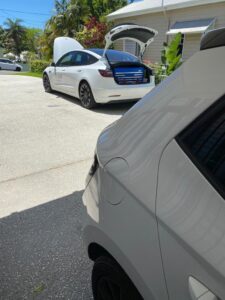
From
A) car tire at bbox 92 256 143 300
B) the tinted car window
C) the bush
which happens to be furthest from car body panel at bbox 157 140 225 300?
the bush

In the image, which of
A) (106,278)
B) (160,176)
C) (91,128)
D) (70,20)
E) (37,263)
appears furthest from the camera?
(70,20)

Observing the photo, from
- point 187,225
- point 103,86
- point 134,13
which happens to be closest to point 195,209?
point 187,225

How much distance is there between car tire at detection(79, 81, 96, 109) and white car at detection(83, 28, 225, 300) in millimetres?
6296

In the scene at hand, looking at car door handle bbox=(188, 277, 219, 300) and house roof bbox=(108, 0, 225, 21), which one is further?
house roof bbox=(108, 0, 225, 21)

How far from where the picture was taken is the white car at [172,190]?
1053 millimetres

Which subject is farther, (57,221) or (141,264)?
(57,221)

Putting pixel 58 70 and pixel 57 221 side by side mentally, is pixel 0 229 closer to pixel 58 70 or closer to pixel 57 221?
pixel 57 221

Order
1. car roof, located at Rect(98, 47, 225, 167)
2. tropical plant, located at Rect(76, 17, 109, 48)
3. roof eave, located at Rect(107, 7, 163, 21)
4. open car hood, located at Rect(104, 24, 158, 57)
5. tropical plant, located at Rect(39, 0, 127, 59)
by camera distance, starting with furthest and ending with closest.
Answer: tropical plant, located at Rect(39, 0, 127, 59) < tropical plant, located at Rect(76, 17, 109, 48) < roof eave, located at Rect(107, 7, 163, 21) < open car hood, located at Rect(104, 24, 158, 57) < car roof, located at Rect(98, 47, 225, 167)

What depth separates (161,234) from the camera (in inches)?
46.4

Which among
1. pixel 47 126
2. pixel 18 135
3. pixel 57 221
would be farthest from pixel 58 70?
pixel 57 221

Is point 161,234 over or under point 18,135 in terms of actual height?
over

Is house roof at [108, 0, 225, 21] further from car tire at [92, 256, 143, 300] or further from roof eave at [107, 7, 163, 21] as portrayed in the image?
car tire at [92, 256, 143, 300]

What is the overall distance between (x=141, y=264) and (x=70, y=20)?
2425 cm

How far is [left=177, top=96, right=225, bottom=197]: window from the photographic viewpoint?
1.11 m
